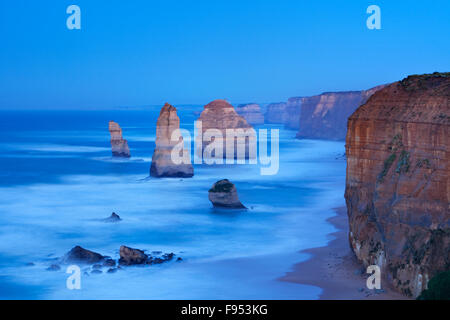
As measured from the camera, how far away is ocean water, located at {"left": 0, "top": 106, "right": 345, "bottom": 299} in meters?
23.9

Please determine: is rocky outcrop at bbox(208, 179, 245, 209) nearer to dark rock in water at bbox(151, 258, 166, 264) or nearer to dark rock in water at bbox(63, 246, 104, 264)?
dark rock in water at bbox(151, 258, 166, 264)

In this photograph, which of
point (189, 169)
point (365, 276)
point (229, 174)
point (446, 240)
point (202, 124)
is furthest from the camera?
point (202, 124)

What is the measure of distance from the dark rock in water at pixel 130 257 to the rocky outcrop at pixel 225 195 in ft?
46.7

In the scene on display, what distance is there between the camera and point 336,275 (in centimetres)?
2345

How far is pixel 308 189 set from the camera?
53406 mm

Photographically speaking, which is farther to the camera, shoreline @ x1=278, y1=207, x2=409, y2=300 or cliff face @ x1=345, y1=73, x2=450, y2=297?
shoreline @ x1=278, y1=207, x2=409, y2=300

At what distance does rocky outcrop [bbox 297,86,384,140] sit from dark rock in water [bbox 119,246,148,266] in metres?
100

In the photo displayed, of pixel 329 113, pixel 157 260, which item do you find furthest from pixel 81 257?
pixel 329 113

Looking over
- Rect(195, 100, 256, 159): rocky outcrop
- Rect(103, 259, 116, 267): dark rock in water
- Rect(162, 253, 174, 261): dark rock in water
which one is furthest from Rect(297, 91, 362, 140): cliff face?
Rect(103, 259, 116, 267): dark rock in water

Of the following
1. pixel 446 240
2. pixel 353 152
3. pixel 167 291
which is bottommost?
pixel 167 291

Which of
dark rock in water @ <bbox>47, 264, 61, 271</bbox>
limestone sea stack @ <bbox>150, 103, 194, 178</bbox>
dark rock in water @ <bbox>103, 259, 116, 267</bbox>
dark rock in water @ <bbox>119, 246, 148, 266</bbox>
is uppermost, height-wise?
limestone sea stack @ <bbox>150, 103, 194, 178</bbox>
